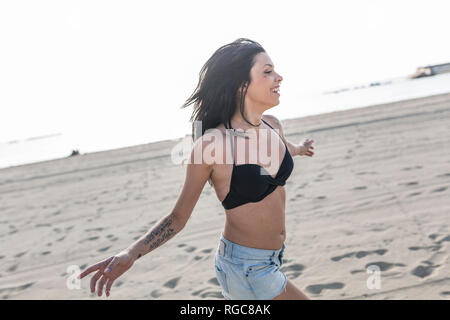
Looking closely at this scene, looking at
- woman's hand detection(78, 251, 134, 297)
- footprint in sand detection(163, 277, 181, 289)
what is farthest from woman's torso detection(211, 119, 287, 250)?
footprint in sand detection(163, 277, 181, 289)

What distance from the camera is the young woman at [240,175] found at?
224 cm

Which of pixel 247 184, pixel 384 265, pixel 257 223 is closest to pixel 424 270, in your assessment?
pixel 384 265

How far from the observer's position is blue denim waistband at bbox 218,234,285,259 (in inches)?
90.0

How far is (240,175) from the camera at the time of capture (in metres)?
2.22

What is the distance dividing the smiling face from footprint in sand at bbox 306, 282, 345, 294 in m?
2.24

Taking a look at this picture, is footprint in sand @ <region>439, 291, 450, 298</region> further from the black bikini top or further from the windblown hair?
the windblown hair

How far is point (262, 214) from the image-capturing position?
7.65 ft

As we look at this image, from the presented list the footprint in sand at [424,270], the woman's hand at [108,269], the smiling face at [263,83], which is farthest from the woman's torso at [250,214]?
the footprint in sand at [424,270]

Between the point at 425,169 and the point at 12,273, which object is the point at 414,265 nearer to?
the point at 425,169

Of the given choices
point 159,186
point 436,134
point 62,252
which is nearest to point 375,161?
point 436,134

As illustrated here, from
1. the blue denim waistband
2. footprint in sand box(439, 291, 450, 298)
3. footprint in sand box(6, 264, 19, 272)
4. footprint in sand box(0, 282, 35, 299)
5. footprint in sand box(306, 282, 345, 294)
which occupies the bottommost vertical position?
footprint in sand box(6, 264, 19, 272)

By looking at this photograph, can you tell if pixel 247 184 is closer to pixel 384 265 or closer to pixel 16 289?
pixel 384 265
